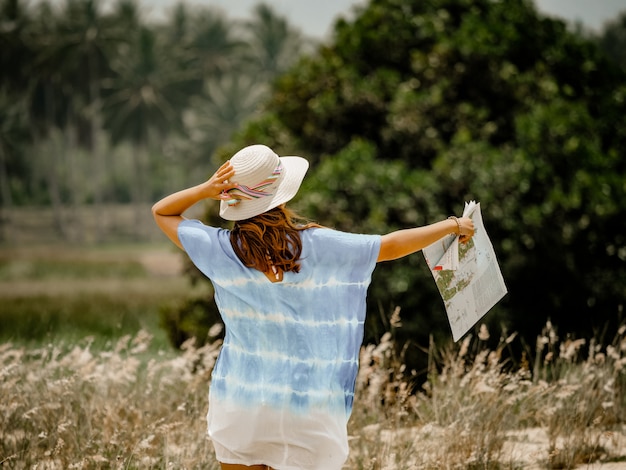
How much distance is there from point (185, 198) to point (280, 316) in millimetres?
487

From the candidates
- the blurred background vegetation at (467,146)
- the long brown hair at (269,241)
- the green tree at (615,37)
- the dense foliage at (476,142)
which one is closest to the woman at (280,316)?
the long brown hair at (269,241)

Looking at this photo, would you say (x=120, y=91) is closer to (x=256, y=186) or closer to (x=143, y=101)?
(x=143, y=101)

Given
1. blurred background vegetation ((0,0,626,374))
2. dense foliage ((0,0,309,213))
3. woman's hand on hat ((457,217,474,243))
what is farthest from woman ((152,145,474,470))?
dense foliage ((0,0,309,213))

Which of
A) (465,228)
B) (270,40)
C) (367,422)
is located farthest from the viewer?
(270,40)

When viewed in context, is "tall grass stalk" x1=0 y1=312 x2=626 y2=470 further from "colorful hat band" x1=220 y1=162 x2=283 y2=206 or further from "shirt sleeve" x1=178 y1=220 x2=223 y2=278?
"colorful hat band" x1=220 y1=162 x2=283 y2=206

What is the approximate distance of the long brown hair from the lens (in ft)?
7.63

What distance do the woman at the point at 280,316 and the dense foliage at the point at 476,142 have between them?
3.48 meters

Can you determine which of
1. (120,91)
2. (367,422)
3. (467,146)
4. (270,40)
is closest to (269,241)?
(367,422)

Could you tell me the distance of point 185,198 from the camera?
2.53 metres

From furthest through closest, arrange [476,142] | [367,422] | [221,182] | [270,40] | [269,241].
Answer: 1. [270,40]
2. [476,142]
3. [367,422]
4. [221,182]
5. [269,241]

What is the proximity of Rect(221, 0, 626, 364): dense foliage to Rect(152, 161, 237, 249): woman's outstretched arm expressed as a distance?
3.48 m

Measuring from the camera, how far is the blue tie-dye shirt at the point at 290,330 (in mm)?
2361

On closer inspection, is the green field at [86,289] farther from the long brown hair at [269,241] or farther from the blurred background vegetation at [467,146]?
the long brown hair at [269,241]

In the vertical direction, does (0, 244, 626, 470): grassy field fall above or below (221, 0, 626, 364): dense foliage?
below
